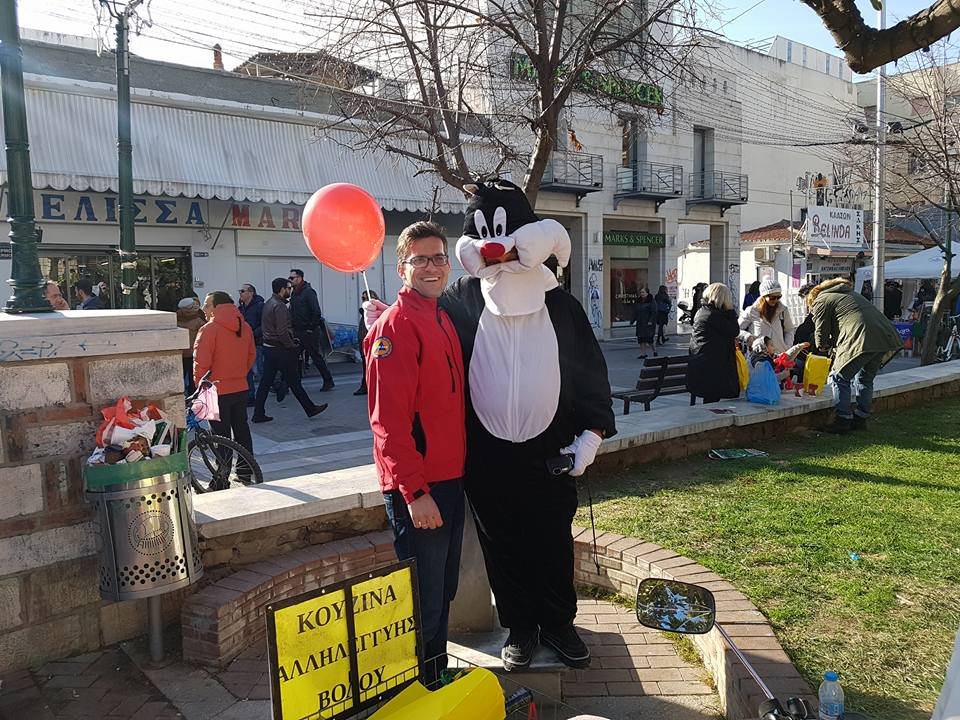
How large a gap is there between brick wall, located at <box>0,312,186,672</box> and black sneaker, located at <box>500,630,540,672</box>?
1.85 m

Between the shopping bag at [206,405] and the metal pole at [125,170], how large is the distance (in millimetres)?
4039

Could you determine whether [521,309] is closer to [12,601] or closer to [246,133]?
[12,601]

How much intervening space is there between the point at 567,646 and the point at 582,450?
80 cm

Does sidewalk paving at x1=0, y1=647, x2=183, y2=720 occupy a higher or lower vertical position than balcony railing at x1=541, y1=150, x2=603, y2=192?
lower

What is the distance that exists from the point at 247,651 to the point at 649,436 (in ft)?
12.3

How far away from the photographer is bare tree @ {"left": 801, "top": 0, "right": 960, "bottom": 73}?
3.17 m

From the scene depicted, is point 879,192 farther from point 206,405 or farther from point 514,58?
point 206,405

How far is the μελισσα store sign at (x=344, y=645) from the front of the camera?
6.22ft

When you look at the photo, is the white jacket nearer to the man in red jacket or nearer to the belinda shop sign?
the man in red jacket

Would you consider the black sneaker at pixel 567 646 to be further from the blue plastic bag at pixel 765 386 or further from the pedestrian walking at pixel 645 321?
the pedestrian walking at pixel 645 321

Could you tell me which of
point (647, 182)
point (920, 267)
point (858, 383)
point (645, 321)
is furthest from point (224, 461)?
point (647, 182)

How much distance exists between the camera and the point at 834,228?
19.1 m

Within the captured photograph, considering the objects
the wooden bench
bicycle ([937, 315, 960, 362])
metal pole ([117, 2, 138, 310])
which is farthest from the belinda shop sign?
metal pole ([117, 2, 138, 310])

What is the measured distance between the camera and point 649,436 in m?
6.19
